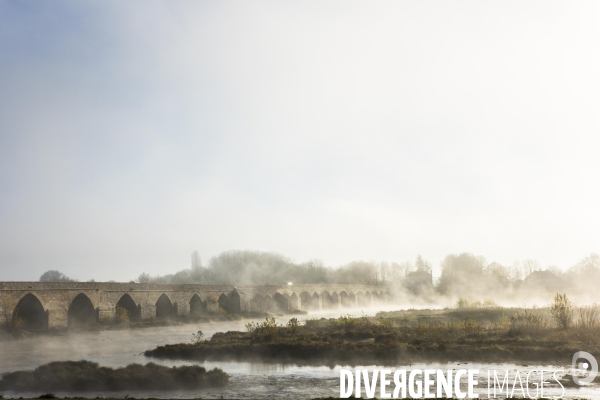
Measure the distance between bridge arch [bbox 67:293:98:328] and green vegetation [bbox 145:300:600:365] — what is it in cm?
1597

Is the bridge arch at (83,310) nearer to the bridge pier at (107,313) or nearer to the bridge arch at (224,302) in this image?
the bridge pier at (107,313)

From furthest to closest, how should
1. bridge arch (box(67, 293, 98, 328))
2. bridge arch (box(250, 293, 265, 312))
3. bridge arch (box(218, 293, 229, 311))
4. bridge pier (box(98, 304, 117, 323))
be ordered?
bridge arch (box(250, 293, 265, 312)) → bridge arch (box(218, 293, 229, 311)) → bridge pier (box(98, 304, 117, 323)) → bridge arch (box(67, 293, 98, 328))

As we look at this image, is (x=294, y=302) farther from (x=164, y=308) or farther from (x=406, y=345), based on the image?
(x=406, y=345)

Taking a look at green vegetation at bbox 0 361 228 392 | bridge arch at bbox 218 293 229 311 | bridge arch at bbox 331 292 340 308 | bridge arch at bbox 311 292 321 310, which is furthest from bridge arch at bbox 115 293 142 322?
bridge arch at bbox 331 292 340 308

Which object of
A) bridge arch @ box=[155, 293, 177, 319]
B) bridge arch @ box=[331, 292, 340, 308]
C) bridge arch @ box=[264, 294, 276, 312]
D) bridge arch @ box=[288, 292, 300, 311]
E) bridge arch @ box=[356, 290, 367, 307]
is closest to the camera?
bridge arch @ box=[155, 293, 177, 319]

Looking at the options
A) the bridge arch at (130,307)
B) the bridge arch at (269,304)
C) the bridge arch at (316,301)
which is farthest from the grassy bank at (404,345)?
the bridge arch at (316,301)

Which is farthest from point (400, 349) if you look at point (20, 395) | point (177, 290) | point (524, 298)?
point (524, 298)

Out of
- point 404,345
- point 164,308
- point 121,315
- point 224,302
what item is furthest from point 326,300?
point 404,345

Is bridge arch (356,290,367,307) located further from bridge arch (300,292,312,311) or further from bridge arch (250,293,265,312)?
bridge arch (250,293,265,312)

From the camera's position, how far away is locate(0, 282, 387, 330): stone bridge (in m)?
39.4

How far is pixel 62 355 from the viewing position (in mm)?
28172

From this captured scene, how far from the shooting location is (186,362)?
2606cm

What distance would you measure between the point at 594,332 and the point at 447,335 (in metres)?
7.57

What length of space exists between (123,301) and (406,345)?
2999 centimetres
